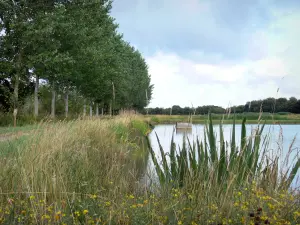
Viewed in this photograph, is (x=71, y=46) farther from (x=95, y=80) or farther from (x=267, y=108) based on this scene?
(x=267, y=108)

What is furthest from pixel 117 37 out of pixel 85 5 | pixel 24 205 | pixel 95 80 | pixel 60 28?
pixel 24 205

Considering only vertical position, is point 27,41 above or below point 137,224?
above

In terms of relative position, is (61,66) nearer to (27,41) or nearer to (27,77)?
(27,41)

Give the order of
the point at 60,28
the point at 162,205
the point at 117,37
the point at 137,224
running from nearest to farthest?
the point at 137,224 → the point at 162,205 → the point at 60,28 → the point at 117,37

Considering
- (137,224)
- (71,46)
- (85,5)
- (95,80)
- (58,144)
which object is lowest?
(137,224)

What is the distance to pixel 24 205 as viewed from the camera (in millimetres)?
3246

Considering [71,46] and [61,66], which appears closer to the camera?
[61,66]

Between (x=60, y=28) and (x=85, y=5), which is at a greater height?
(x=85, y=5)

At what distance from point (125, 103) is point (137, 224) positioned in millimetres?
36206

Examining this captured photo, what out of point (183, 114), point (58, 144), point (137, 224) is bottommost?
point (137, 224)

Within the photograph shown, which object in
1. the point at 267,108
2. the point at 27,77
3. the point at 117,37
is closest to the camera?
the point at 267,108

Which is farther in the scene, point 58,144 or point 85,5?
point 85,5

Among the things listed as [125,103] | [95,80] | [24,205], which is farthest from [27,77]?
[24,205]

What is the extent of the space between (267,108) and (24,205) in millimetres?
3289
